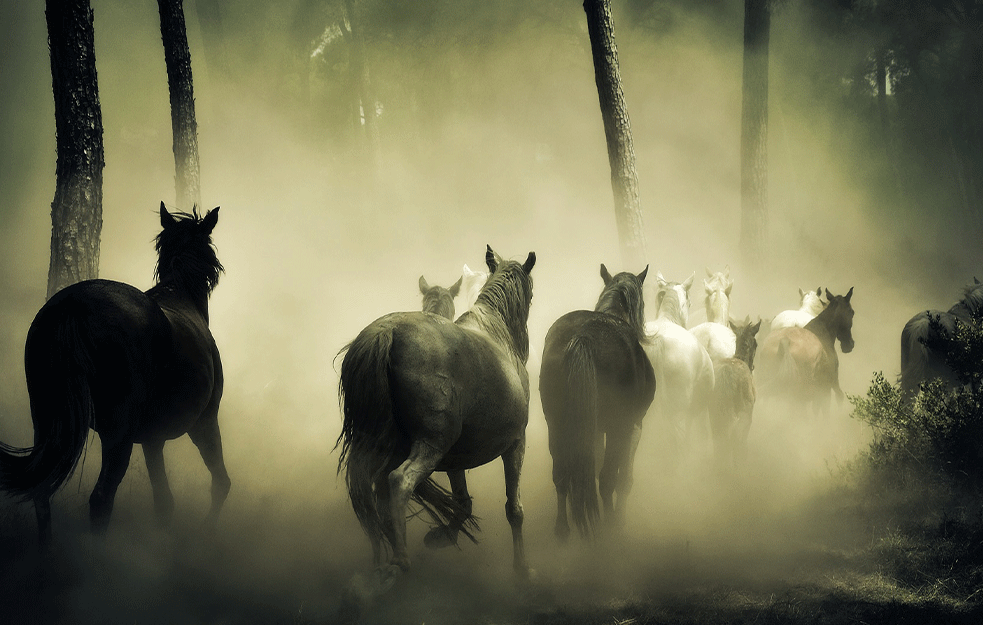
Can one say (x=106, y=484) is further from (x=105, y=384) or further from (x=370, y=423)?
(x=370, y=423)

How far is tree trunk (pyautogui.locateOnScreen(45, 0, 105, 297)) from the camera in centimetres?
618

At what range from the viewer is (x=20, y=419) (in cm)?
725

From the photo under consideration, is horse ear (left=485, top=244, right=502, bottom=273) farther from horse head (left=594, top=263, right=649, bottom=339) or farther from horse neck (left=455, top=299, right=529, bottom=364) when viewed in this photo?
horse head (left=594, top=263, right=649, bottom=339)

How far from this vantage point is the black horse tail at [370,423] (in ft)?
12.0

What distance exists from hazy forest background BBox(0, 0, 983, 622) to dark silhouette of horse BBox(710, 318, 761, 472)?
0.46 metres

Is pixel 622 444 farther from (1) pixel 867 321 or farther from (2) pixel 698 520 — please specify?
(1) pixel 867 321

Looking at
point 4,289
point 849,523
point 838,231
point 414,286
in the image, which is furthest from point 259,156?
point 838,231

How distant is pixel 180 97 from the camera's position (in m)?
9.53

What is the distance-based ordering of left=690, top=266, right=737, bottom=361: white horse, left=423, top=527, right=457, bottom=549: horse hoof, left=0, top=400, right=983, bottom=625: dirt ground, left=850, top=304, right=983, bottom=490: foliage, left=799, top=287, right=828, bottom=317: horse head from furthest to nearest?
left=799, top=287, right=828, bottom=317: horse head → left=690, top=266, right=737, bottom=361: white horse → left=850, top=304, right=983, bottom=490: foliage → left=423, top=527, right=457, bottom=549: horse hoof → left=0, top=400, right=983, bottom=625: dirt ground

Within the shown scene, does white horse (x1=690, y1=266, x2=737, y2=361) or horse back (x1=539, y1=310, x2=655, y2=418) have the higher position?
white horse (x1=690, y1=266, x2=737, y2=361)

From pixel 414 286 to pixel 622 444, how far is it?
410 inches

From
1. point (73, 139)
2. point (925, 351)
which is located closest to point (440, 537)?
point (73, 139)

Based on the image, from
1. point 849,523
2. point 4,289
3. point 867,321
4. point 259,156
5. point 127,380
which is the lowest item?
point 849,523

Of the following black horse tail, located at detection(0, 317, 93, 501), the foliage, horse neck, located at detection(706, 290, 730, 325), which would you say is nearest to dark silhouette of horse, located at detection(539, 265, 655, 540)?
the foliage
